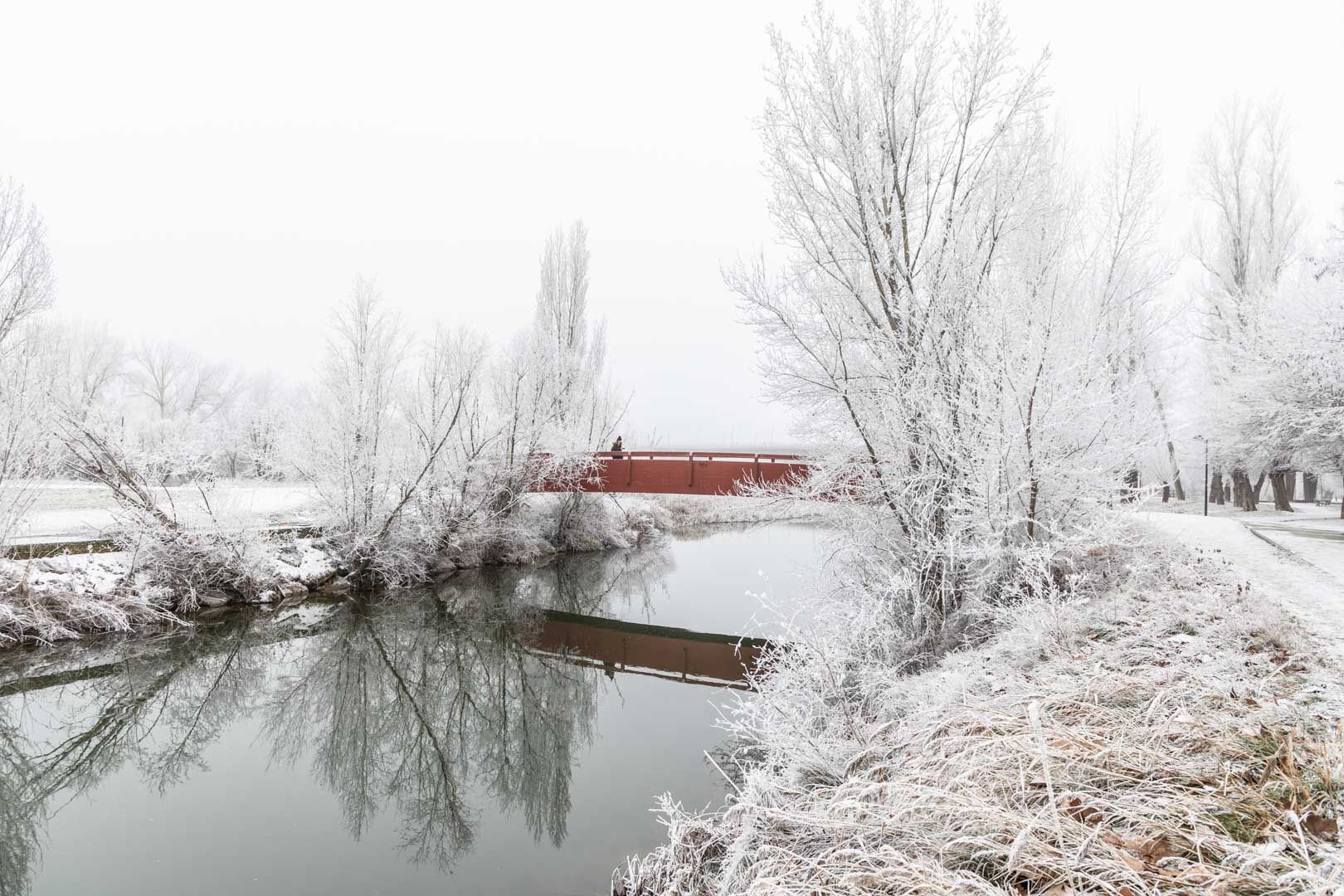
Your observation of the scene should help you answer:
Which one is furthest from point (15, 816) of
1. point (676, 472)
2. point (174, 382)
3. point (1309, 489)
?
point (174, 382)

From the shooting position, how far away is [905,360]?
627 centimetres

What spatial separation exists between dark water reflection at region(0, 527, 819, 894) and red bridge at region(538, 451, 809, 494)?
3920 mm

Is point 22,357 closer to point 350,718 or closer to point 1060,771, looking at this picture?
point 350,718

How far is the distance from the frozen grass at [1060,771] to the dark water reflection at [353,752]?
144 centimetres

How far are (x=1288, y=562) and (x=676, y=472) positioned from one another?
11.0m

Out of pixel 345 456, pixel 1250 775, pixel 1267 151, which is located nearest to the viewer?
pixel 1250 775

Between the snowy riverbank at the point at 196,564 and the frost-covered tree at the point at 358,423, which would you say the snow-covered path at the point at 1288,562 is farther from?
the frost-covered tree at the point at 358,423

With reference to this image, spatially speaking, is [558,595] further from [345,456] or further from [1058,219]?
[1058,219]

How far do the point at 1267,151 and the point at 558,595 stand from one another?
2083cm

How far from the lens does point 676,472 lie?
15680mm

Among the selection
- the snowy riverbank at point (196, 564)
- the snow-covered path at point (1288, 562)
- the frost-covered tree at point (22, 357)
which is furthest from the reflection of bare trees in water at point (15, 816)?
the snow-covered path at point (1288, 562)

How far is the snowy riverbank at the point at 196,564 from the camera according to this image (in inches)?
342

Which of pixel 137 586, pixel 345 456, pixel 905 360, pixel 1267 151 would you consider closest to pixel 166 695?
pixel 137 586

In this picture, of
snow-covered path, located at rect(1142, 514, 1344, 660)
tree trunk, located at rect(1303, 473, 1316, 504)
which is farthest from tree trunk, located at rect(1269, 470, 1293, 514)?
tree trunk, located at rect(1303, 473, 1316, 504)
